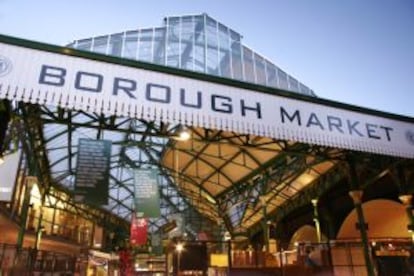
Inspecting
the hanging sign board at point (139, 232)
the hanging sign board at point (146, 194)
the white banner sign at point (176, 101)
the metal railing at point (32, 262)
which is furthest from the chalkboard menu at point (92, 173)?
the hanging sign board at point (139, 232)

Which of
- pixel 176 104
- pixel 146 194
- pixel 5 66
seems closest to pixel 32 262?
pixel 146 194

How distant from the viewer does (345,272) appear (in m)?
13.3

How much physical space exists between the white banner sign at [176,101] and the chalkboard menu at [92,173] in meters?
5.05

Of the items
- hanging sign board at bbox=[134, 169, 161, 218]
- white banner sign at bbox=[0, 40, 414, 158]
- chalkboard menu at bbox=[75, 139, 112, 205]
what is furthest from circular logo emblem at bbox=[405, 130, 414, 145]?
chalkboard menu at bbox=[75, 139, 112, 205]

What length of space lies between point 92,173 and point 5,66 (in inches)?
209

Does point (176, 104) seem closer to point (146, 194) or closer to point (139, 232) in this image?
point (146, 194)

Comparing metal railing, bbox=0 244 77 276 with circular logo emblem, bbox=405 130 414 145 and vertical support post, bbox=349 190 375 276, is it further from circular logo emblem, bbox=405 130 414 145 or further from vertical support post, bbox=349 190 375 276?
circular logo emblem, bbox=405 130 414 145

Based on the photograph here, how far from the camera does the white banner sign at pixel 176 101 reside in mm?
5504

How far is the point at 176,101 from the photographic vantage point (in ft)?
20.3

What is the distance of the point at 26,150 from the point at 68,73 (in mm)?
11792

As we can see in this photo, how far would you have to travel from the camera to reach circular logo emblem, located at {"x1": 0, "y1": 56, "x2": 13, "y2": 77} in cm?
535

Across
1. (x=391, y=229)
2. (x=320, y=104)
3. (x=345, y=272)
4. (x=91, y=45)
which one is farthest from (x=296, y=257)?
(x=91, y=45)

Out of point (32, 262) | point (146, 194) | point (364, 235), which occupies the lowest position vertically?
point (32, 262)

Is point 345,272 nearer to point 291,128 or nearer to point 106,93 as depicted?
point 291,128
